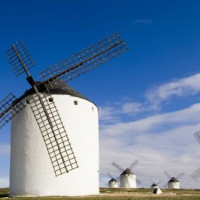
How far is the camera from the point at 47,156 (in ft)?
75.4

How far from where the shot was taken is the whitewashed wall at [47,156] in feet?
75.0

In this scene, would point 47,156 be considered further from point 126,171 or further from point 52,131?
point 126,171

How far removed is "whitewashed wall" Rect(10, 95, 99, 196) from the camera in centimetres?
2288

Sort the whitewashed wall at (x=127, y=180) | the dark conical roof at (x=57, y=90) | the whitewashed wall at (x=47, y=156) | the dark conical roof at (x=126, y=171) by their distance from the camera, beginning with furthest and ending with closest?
1. the dark conical roof at (x=126, y=171)
2. the whitewashed wall at (x=127, y=180)
3. the dark conical roof at (x=57, y=90)
4. the whitewashed wall at (x=47, y=156)

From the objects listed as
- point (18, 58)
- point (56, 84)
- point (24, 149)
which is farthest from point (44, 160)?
point (18, 58)

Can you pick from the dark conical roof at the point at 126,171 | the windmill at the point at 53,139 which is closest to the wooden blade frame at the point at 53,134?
the windmill at the point at 53,139

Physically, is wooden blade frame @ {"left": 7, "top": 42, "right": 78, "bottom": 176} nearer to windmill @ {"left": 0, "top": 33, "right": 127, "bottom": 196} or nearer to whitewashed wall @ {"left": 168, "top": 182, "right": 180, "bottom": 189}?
windmill @ {"left": 0, "top": 33, "right": 127, "bottom": 196}

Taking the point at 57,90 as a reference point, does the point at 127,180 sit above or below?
below

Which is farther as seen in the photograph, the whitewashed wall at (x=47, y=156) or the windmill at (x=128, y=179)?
the windmill at (x=128, y=179)

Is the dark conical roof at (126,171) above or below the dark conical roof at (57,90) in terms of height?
below

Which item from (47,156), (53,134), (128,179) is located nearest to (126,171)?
(128,179)

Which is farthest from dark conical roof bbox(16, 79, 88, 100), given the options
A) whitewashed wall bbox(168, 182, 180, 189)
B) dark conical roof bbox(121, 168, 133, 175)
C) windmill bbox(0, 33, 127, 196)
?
whitewashed wall bbox(168, 182, 180, 189)

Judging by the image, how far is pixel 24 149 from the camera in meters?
23.6

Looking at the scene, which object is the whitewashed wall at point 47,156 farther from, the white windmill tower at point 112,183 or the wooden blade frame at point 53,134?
the white windmill tower at point 112,183
